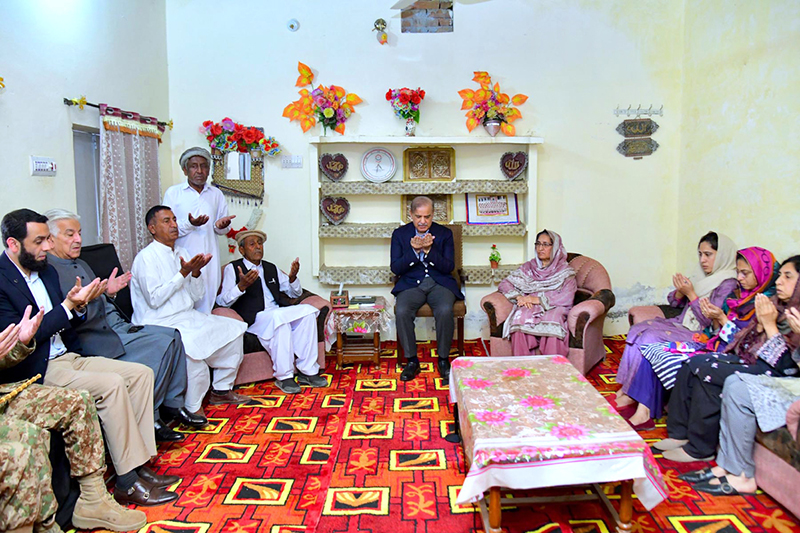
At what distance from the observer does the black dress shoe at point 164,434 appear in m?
3.28

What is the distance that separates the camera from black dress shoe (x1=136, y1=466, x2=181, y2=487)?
2.81 meters

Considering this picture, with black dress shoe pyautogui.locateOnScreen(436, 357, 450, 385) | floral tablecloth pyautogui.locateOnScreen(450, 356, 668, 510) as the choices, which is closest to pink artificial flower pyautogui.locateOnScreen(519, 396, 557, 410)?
floral tablecloth pyautogui.locateOnScreen(450, 356, 668, 510)

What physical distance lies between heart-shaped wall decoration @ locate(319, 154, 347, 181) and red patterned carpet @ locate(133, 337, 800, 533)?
2167 mm

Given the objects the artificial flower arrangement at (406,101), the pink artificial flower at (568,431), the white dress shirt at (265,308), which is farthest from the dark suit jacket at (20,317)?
the artificial flower arrangement at (406,101)

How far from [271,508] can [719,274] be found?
301 centimetres

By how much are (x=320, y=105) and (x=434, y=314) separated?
7.05ft

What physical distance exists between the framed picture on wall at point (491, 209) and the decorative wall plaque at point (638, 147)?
1100 mm

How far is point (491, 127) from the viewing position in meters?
5.08

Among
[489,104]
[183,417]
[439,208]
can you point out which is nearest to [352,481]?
[183,417]

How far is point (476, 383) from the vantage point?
2.90 m

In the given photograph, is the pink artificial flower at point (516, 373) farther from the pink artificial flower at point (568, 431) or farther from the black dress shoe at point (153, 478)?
the black dress shoe at point (153, 478)

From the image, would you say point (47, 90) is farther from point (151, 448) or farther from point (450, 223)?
point (450, 223)

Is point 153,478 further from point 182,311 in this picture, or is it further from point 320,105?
point 320,105

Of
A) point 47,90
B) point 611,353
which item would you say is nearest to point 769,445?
point 611,353
